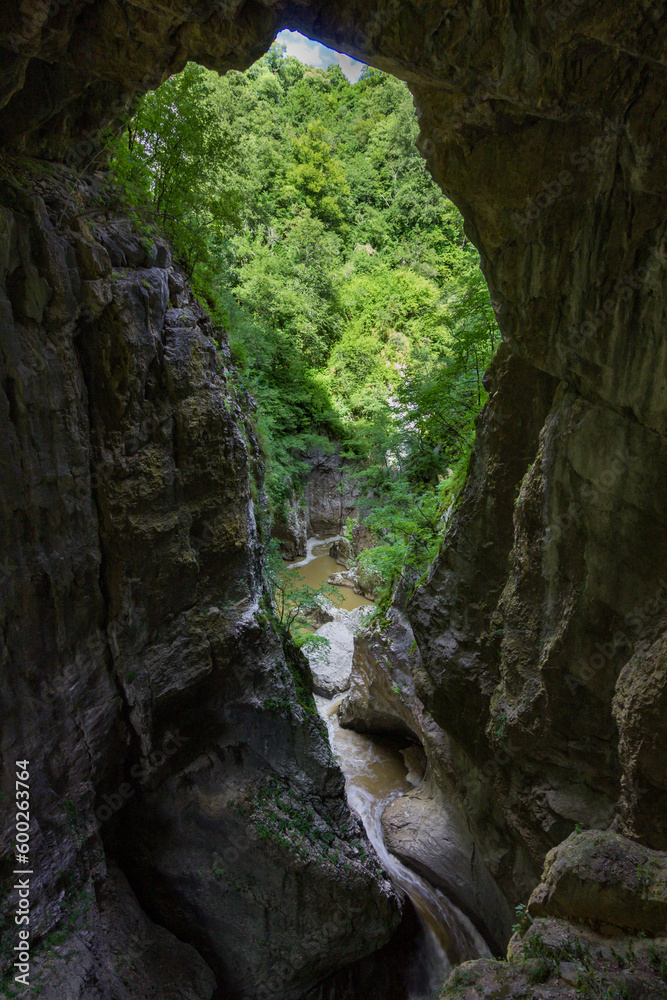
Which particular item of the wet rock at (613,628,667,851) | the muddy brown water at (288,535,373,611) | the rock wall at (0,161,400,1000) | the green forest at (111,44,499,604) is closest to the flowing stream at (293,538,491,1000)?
the rock wall at (0,161,400,1000)

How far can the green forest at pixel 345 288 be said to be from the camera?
31.1 feet

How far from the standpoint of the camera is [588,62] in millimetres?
3389

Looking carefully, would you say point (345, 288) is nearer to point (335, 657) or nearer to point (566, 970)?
point (335, 657)

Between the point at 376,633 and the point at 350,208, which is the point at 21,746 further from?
the point at 350,208

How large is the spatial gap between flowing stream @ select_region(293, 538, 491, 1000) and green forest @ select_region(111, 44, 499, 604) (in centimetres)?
365

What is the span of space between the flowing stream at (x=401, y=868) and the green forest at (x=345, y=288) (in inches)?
144

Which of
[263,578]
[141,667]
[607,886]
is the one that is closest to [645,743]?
[607,886]

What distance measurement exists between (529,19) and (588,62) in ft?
1.78

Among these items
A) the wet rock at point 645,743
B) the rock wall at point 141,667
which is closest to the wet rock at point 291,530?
the rock wall at point 141,667

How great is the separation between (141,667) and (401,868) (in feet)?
21.1

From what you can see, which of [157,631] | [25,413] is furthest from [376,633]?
[25,413]

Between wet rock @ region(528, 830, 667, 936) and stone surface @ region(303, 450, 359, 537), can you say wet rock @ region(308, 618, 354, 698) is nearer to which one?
stone surface @ region(303, 450, 359, 537)

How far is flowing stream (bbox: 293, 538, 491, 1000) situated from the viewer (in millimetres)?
7188

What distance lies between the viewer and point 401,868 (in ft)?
28.2
